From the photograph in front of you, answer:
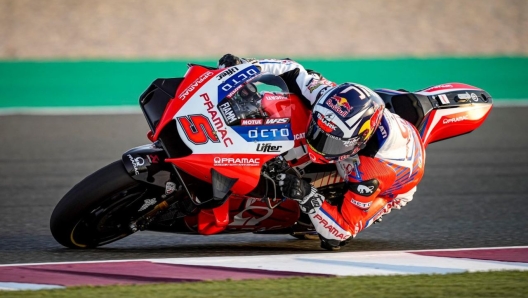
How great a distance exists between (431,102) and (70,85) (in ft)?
24.5

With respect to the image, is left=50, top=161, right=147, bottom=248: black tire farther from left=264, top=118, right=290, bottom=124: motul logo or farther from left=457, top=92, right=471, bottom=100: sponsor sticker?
left=457, top=92, right=471, bottom=100: sponsor sticker

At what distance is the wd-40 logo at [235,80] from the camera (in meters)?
5.14

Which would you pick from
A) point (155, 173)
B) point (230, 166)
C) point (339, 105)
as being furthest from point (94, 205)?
point (339, 105)

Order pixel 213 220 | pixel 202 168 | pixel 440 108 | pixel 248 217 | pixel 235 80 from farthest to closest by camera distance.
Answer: pixel 440 108 < pixel 248 217 < pixel 213 220 < pixel 235 80 < pixel 202 168

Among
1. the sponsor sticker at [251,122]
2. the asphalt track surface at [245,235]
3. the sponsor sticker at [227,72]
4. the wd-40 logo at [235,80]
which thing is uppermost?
the sponsor sticker at [227,72]

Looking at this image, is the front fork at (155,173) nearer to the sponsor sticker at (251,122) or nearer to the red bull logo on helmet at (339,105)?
the sponsor sticker at (251,122)

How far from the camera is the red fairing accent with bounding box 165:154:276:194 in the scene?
4.97 metres

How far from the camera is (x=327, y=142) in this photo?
16.9 ft

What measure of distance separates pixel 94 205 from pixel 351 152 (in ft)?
5.10

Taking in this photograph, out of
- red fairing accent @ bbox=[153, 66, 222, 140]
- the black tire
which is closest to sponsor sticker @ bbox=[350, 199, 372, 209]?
red fairing accent @ bbox=[153, 66, 222, 140]

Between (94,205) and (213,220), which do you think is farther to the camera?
(213,220)

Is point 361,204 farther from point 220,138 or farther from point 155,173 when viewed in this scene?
point 155,173

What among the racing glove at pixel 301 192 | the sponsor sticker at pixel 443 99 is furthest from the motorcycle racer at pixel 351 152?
the sponsor sticker at pixel 443 99

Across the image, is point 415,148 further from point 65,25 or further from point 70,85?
point 65,25
